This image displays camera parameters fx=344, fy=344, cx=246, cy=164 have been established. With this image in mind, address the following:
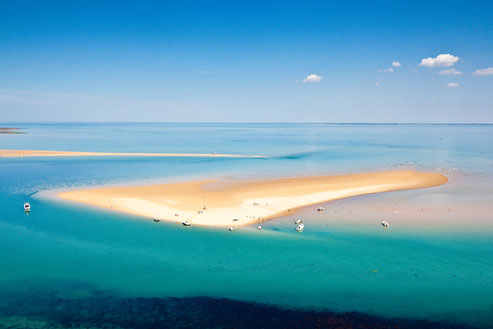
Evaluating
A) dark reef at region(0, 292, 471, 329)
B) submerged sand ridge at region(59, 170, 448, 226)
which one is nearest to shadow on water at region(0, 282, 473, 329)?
dark reef at region(0, 292, 471, 329)

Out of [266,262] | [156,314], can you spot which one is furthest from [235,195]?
[156,314]

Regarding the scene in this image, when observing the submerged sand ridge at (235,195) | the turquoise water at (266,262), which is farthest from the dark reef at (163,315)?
the submerged sand ridge at (235,195)

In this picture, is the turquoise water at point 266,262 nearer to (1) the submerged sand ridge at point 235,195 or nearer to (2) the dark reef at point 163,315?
(2) the dark reef at point 163,315

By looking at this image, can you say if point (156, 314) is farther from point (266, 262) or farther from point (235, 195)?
point (235, 195)

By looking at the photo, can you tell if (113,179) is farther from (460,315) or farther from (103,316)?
(460,315)

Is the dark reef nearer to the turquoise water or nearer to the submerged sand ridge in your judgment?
the turquoise water

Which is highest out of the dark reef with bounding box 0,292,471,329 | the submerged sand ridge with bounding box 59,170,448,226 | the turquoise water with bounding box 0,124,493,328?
the submerged sand ridge with bounding box 59,170,448,226
